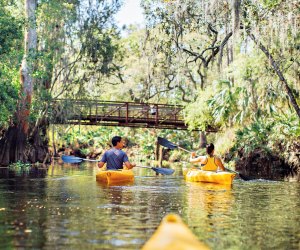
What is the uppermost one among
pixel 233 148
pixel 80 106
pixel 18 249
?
pixel 80 106

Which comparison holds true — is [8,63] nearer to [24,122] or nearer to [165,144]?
[24,122]

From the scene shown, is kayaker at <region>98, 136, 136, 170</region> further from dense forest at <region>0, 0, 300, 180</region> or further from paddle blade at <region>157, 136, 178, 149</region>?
dense forest at <region>0, 0, 300, 180</region>

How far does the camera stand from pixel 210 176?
18.5 metres

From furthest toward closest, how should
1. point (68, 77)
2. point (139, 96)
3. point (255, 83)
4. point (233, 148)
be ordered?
point (139, 96)
point (68, 77)
point (233, 148)
point (255, 83)

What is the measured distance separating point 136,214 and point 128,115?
28779mm

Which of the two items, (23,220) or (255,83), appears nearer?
(23,220)

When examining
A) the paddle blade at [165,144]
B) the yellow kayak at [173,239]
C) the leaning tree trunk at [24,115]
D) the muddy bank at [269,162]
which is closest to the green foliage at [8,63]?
the leaning tree trunk at [24,115]

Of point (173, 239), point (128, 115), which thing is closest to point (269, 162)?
point (128, 115)

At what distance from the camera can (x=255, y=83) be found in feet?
96.4

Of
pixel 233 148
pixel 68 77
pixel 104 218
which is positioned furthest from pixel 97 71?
pixel 104 218

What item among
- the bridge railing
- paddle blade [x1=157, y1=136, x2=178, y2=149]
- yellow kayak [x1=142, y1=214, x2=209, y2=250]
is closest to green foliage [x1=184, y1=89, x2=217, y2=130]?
the bridge railing

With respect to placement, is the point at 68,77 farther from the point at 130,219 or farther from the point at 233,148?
the point at 130,219

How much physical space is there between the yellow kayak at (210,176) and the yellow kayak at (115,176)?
195 centimetres

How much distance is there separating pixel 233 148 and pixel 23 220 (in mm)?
22662
